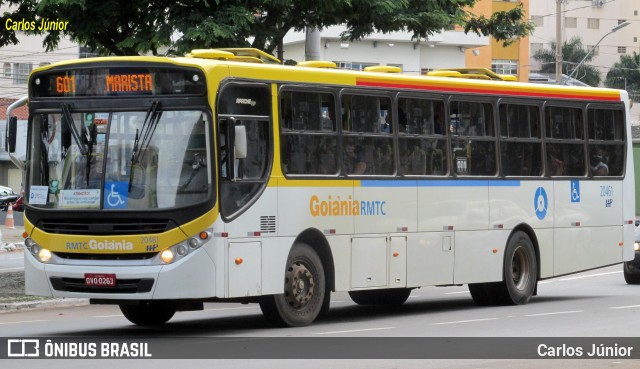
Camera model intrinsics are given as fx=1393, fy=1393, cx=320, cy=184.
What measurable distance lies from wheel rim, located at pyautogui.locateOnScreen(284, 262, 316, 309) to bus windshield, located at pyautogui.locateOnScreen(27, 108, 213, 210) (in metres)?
1.80

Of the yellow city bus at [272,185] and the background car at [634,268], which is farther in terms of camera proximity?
the background car at [634,268]

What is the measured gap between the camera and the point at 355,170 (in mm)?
17609

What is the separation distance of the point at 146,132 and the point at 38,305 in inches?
260

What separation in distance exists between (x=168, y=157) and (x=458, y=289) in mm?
11635

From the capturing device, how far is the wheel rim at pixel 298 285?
16391 mm

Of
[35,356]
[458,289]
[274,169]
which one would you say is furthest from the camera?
[458,289]

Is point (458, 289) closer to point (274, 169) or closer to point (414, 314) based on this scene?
point (414, 314)

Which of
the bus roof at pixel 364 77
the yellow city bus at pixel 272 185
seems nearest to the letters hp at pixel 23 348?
the yellow city bus at pixel 272 185

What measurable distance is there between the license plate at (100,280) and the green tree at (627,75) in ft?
343

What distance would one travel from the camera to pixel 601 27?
127250 mm

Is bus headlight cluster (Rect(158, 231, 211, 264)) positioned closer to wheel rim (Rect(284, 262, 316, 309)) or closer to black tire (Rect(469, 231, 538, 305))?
wheel rim (Rect(284, 262, 316, 309))

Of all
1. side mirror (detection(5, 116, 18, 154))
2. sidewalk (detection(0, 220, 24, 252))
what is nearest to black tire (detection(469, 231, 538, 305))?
side mirror (detection(5, 116, 18, 154))

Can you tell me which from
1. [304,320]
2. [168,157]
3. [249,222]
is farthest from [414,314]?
[168,157]

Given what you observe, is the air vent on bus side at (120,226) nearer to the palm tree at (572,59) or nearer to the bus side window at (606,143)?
the bus side window at (606,143)
